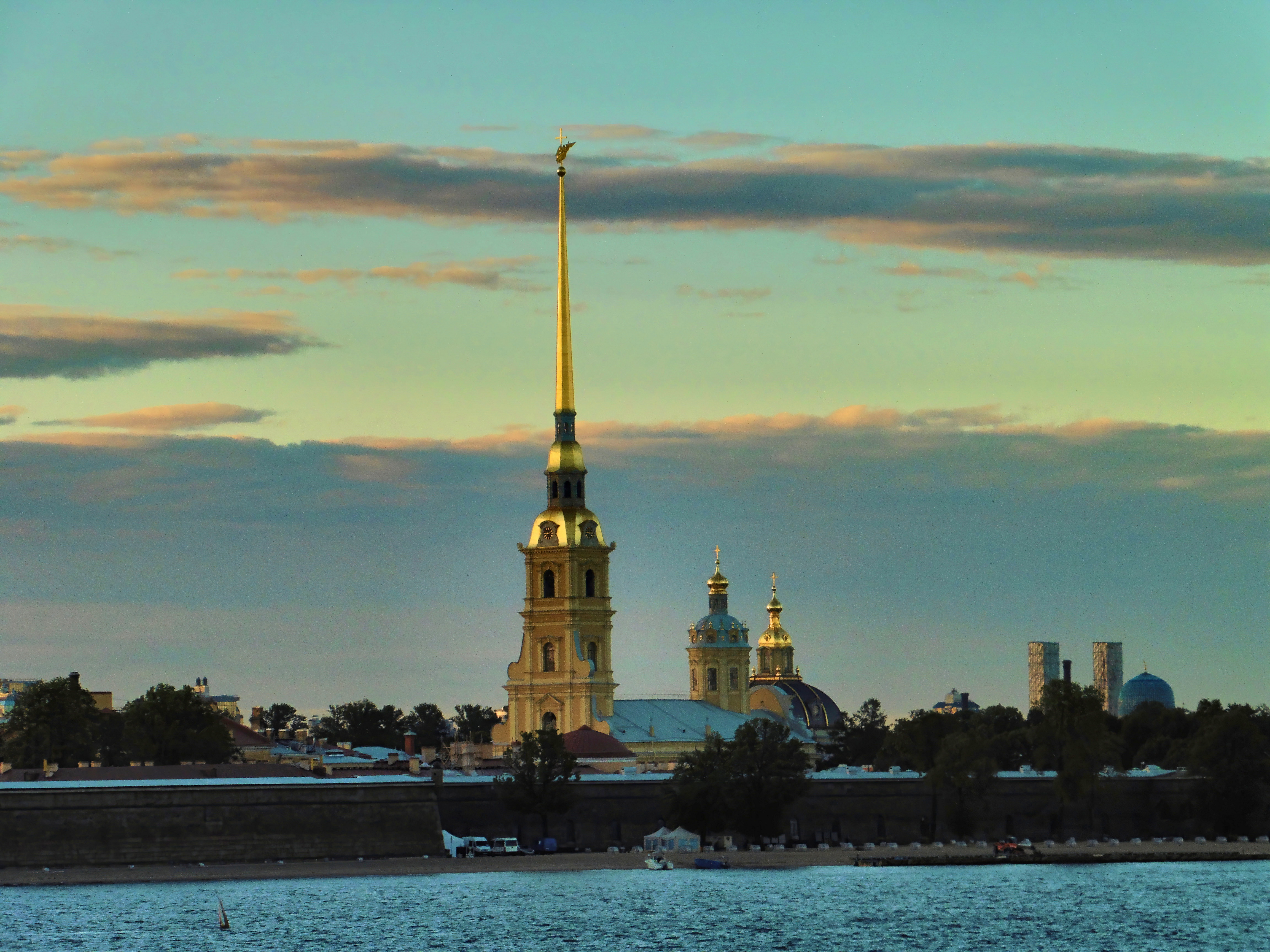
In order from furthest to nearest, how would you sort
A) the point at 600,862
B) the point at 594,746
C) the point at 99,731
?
1. the point at 99,731
2. the point at 594,746
3. the point at 600,862

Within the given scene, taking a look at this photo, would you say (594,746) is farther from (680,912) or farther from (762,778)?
(680,912)

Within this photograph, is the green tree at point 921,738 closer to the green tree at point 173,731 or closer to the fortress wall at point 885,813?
the fortress wall at point 885,813

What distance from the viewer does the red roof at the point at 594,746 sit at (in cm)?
13162

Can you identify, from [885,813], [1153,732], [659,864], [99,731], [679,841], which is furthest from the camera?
[1153,732]

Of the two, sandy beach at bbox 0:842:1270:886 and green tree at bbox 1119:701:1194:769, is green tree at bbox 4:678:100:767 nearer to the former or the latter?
sandy beach at bbox 0:842:1270:886

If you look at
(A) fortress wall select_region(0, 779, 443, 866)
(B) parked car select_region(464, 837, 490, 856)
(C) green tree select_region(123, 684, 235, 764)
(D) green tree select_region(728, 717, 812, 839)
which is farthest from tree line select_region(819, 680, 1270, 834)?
(C) green tree select_region(123, 684, 235, 764)

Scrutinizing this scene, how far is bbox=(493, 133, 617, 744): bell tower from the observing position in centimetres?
14750

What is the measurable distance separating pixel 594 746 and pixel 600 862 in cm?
2226

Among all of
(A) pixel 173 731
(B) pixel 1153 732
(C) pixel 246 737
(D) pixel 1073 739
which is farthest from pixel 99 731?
(B) pixel 1153 732

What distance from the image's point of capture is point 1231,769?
4887 inches

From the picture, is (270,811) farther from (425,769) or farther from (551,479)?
(551,479)

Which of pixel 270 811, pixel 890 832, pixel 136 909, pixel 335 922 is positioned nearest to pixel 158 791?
pixel 270 811

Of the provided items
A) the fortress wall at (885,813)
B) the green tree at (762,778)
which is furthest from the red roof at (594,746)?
the green tree at (762,778)

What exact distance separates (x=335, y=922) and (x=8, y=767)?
147 ft
